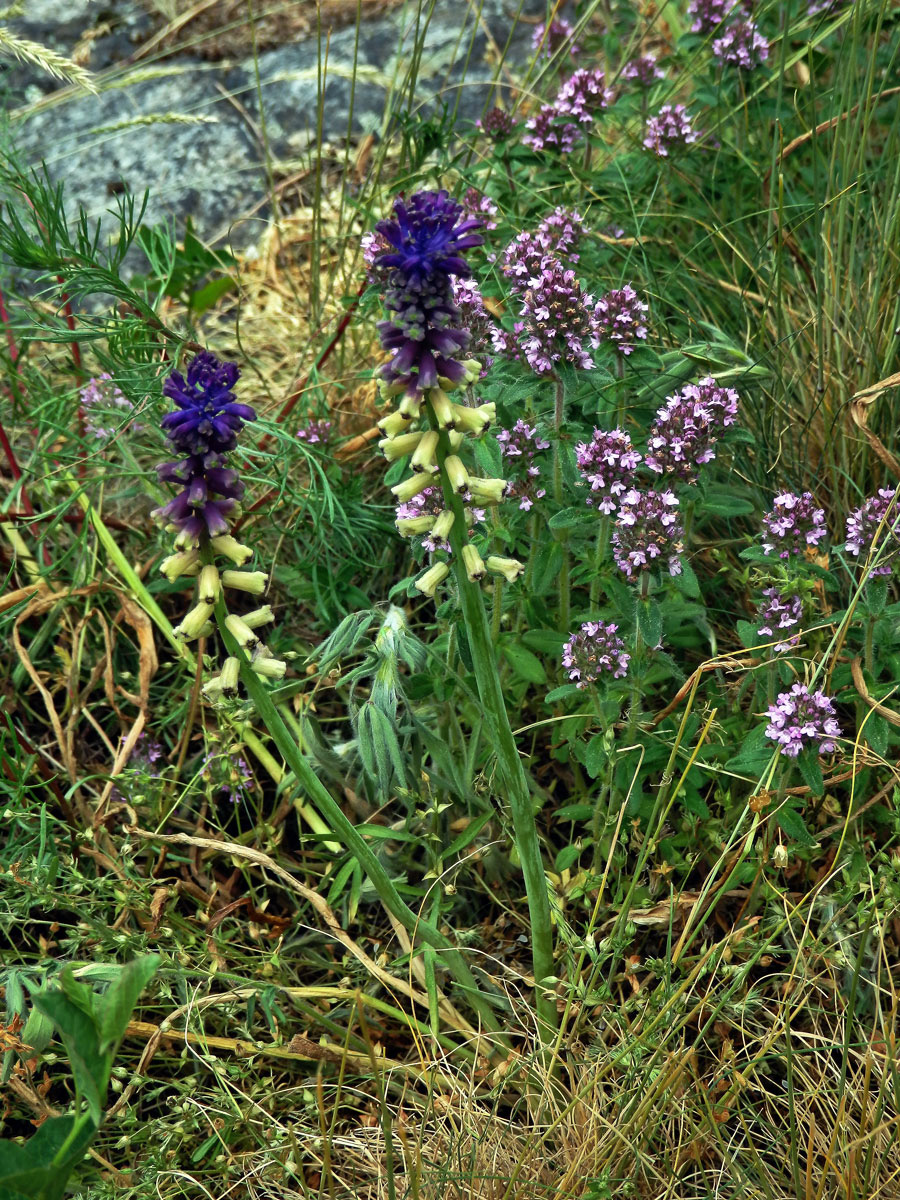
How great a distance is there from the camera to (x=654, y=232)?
400cm

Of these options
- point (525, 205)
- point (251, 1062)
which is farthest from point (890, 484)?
point (251, 1062)

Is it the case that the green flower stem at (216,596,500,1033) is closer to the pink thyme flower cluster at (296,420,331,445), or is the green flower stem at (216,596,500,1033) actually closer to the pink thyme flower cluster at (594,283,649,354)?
the pink thyme flower cluster at (594,283,649,354)

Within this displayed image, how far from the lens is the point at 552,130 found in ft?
12.2

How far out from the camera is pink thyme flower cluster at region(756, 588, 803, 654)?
2.64 metres

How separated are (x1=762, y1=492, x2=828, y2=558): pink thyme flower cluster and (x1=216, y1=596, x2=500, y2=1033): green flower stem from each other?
3.97 feet

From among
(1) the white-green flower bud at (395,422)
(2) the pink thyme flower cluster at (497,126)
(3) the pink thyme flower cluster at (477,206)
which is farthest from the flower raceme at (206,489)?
(2) the pink thyme flower cluster at (497,126)

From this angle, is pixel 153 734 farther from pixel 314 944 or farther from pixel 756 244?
pixel 756 244

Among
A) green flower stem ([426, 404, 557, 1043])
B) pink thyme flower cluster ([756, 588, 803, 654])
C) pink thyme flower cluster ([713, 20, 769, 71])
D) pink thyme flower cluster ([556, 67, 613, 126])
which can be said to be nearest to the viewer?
green flower stem ([426, 404, 557, 1043])

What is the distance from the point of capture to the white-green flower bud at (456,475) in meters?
1.89

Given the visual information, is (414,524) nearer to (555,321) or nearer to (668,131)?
(555,321)

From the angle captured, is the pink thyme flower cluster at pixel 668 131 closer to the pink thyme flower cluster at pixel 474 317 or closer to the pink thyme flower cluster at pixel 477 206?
the pink thyme flower cluster at pixel 477 206

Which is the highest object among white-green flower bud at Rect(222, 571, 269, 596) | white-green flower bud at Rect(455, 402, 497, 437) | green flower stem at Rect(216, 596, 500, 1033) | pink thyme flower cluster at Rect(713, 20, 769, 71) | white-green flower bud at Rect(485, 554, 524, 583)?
pink thyme flower cluster at Rect(713, 20, 769, 71)

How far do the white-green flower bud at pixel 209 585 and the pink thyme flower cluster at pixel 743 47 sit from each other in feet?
9.83

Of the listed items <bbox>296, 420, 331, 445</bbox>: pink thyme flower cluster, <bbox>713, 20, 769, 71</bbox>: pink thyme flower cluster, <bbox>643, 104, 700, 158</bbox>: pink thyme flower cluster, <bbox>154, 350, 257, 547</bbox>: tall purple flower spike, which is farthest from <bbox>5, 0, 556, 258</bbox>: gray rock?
<bbox>154, 350, 257, 547</bbox>: tall purple flower spike
